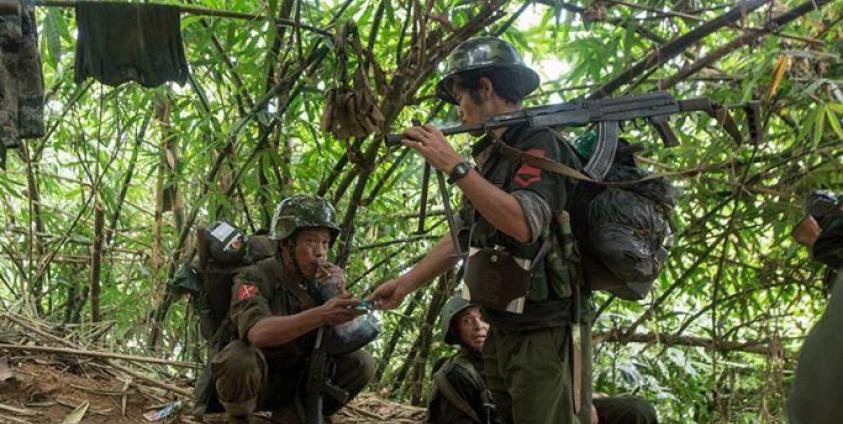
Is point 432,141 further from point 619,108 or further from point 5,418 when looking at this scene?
point 5,418

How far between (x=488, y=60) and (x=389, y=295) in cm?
106

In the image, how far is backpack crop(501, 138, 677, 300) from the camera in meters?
3.03

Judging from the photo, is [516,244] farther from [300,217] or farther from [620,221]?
[300,217]

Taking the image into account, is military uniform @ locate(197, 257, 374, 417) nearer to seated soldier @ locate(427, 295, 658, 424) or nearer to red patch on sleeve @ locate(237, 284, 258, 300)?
red patch on sleeve @ locate(237, 284, 258, 300)

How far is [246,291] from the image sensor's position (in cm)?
405

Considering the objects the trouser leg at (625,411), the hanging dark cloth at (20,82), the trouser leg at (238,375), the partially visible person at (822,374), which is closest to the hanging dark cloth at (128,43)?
the hanging dark cloth at (20,82)

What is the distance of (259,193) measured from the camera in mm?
5113

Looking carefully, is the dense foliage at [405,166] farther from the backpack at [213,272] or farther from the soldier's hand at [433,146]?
the soldier's hand at [433,146]

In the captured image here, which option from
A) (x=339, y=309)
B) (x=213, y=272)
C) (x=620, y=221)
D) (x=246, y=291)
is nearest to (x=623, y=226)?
(x=620, y=221)

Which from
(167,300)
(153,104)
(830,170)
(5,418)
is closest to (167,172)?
(153,104)

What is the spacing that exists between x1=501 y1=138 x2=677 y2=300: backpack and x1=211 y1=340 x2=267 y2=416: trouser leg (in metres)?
1.53

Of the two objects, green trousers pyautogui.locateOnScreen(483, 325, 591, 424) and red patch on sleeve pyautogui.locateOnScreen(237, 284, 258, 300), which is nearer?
green trousers pyautogui.locateOnScreen(483, 325, 591, 424)

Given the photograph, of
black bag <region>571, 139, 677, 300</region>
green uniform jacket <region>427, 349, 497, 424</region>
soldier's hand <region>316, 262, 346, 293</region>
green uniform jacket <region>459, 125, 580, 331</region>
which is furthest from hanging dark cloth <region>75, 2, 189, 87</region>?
black bag <region>571, 139, 677, 300</region>

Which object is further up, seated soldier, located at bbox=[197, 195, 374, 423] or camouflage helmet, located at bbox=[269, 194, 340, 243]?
camouflage helmet, located at bbox=[269, 194, 340, 243]
